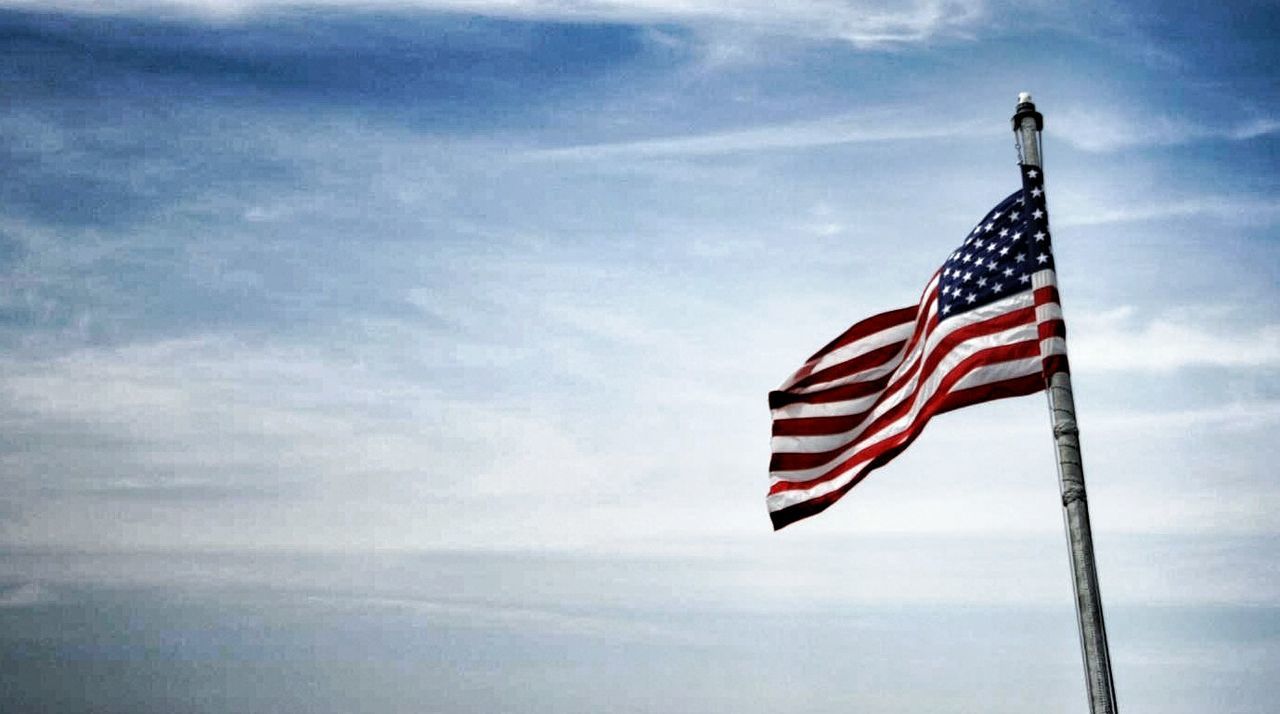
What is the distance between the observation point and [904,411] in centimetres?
1997

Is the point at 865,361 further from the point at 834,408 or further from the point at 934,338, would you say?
the point at 934,338

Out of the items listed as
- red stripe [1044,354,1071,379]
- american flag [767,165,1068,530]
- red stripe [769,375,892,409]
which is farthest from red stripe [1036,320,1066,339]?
red stripe [769,375,892,409]

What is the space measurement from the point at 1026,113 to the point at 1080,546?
6.78 metres

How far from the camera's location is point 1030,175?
712 inches

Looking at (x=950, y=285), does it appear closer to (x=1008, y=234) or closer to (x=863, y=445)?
(x=1008, y=234)

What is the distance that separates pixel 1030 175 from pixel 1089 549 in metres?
5.90

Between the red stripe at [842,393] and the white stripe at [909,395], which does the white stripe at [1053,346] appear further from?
the red stripe at [842,393]

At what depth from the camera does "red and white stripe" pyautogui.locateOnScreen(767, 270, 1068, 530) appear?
18.0m

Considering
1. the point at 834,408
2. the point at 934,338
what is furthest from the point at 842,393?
the point at 934,338

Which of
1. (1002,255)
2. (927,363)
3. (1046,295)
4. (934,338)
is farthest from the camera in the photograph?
(927,363)

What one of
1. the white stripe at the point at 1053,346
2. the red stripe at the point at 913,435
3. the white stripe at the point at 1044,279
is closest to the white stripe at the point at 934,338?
the white stripe at the point at 1044,279

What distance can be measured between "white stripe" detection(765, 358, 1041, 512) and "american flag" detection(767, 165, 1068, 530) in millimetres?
18

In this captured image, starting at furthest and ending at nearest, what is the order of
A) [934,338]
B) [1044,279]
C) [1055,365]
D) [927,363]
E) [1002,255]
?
[927,363]
[934,338]
[1002,255]
[1044,279]
[1055,365]

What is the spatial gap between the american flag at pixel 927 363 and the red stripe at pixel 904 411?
2 cm
